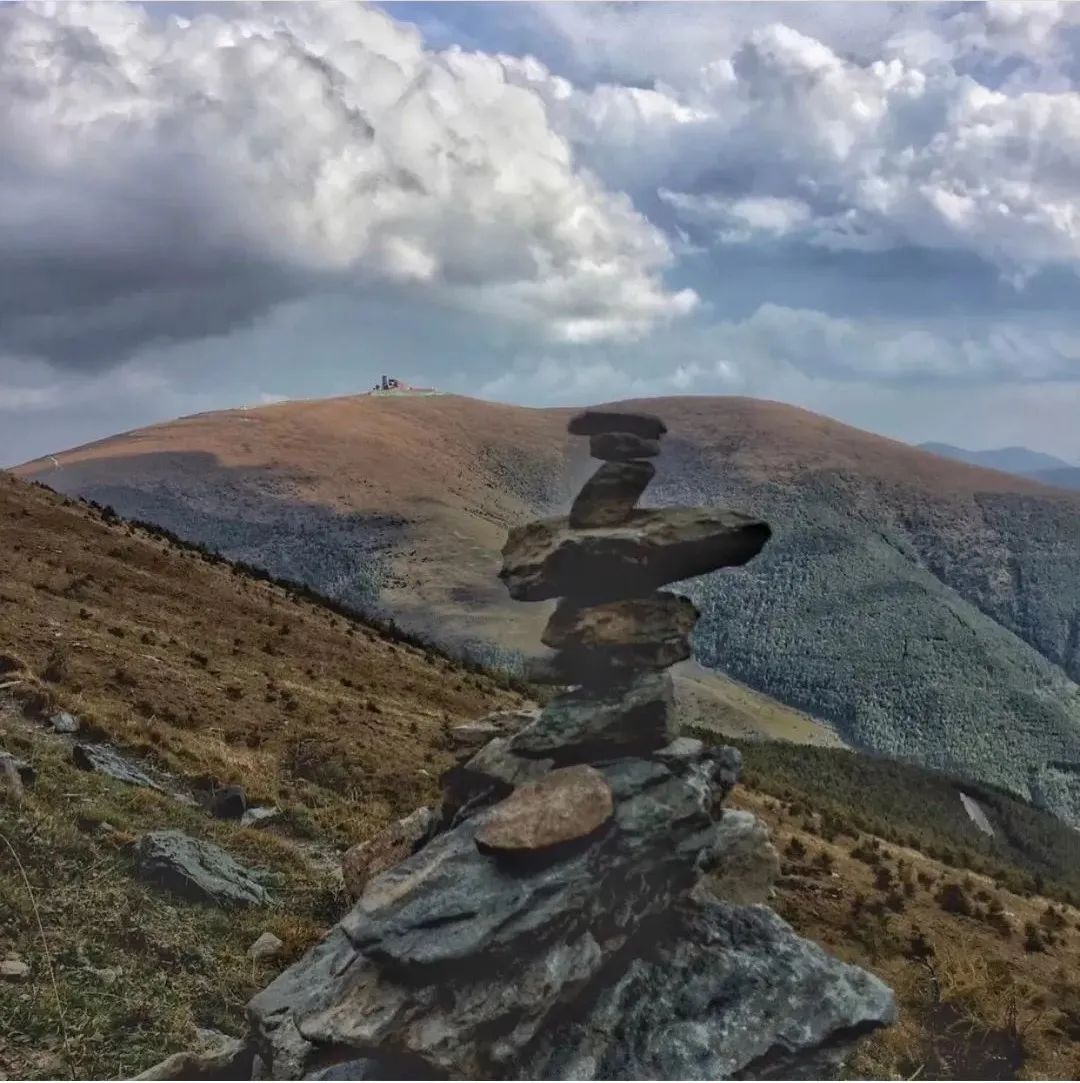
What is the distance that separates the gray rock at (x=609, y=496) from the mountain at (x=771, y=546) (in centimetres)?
5003

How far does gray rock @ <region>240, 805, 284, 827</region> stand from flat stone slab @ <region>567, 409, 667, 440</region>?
10413 millimetres

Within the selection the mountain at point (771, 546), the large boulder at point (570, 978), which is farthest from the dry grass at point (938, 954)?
the mountain at point (771, 546)

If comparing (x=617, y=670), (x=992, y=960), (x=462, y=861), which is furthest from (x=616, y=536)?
(x=992, y=960)

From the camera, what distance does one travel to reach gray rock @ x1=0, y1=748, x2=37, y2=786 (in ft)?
48.9

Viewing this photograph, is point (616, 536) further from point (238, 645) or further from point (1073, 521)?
point (1073, 521)

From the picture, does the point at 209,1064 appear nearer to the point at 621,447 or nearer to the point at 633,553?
the point at 633,553

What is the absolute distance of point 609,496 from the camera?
42.8ft

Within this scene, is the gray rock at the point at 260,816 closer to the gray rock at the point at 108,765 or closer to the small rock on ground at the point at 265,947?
the gray rock at the point at 108,765

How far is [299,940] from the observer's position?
13523 mm

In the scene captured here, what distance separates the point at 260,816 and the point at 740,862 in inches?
378

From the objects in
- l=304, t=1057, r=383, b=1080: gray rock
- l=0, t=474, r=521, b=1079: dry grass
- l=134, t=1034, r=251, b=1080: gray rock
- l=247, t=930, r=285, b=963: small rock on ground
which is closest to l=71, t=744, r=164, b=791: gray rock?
l=0, t=474, r=521, b=1079: dry grass

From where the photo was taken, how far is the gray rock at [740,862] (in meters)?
13.4

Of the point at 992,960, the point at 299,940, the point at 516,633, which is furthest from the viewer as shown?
the point at 516,633

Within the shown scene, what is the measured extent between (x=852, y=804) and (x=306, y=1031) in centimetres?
4660
